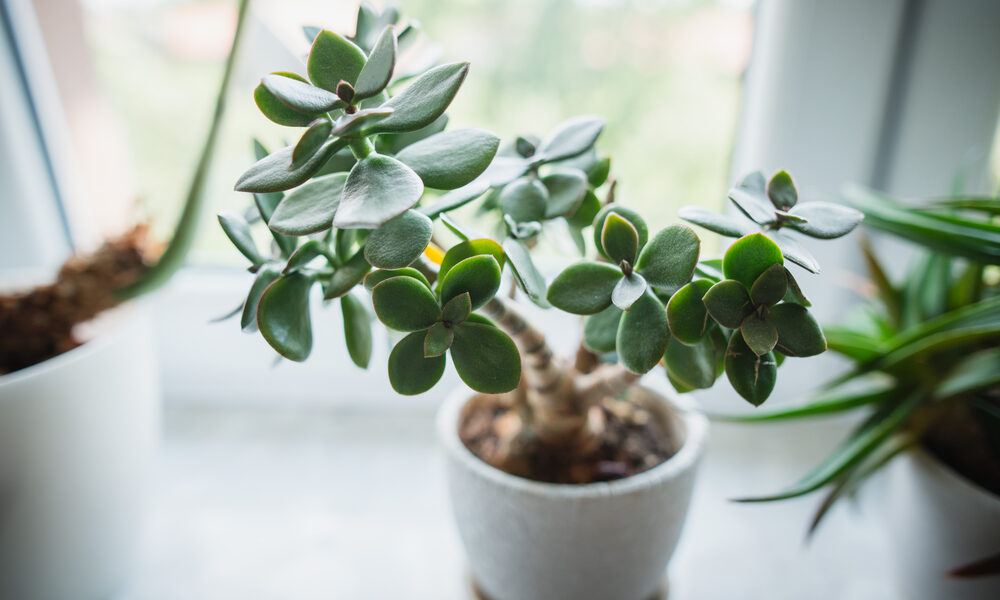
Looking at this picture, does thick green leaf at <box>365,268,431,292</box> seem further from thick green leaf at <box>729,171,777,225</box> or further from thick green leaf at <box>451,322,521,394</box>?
thick green leaf at <box>729,171,777,225</box>

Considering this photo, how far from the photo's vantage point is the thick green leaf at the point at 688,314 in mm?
280

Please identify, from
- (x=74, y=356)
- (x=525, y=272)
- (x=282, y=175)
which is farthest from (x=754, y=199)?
(x=74, y=356)

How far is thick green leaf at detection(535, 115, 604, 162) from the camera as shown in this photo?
355 millimetres

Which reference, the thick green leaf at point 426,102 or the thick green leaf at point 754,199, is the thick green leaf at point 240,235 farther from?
the thick green leaf at point 754,199

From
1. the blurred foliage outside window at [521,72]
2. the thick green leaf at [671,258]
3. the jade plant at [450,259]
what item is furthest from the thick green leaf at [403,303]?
the blurred foliage outside window at [521,72]

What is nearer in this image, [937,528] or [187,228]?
[937,528]

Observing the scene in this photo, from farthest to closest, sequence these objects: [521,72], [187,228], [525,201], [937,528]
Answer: [521,72]
[187,228]
[937,528]
[525,201]

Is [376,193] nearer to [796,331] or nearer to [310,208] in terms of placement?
[310,208]

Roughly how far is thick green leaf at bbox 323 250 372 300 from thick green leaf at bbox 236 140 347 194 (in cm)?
6

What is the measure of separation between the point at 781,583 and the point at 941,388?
0.23 m

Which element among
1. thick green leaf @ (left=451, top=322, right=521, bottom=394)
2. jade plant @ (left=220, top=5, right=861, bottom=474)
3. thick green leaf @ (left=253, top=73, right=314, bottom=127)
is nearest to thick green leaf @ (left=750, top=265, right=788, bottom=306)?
jade plant @ (left=220, top=5, right=861, bottom=474)

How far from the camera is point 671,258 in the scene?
0.29m

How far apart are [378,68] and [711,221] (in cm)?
17

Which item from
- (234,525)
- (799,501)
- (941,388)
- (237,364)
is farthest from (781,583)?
(237,364)
